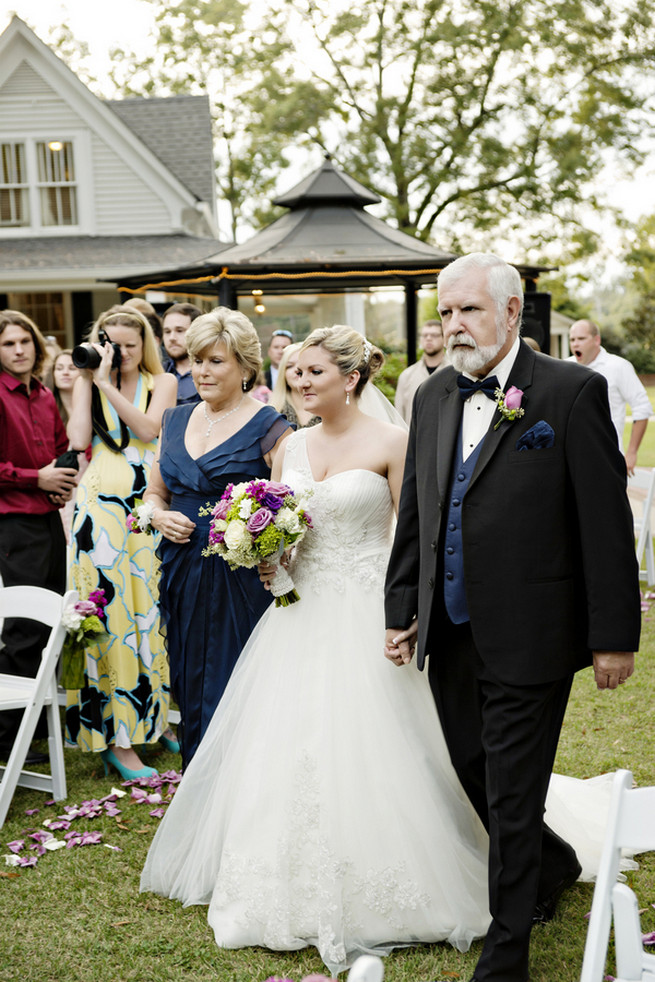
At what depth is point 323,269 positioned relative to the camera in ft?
43.3

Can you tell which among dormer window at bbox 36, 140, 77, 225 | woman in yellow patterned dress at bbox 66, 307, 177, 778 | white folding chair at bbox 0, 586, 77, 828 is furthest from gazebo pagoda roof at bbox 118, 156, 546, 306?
white folding chair at bbox 0, 586, 77, 828

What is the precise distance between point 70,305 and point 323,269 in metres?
10.6

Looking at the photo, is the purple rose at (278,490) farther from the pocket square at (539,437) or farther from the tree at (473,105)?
the tree at (473,105)

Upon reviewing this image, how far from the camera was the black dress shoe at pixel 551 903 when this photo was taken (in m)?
3.67

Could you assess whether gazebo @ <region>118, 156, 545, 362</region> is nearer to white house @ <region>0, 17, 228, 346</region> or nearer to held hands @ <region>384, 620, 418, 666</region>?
white house @ <region>0, 17, 228, 346</region>

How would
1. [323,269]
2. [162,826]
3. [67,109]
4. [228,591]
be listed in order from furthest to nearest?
[67,109] < [323,269] < [228,591] < [162,826]

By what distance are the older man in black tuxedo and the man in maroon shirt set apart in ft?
9.72

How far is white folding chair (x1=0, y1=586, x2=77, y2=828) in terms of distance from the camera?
4863mm

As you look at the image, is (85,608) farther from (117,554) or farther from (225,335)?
(225,335)

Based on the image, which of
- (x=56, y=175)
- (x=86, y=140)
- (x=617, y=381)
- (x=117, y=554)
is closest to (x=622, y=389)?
(x=617, y=381)

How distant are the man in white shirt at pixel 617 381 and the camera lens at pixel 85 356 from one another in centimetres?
543

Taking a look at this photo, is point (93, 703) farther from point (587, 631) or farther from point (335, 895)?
point (587, 631)

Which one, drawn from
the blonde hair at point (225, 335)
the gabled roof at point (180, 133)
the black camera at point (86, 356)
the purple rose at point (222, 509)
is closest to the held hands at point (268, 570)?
the purple rose at point (222, 509)

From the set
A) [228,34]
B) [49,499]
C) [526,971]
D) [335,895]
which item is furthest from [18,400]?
[228,34]
